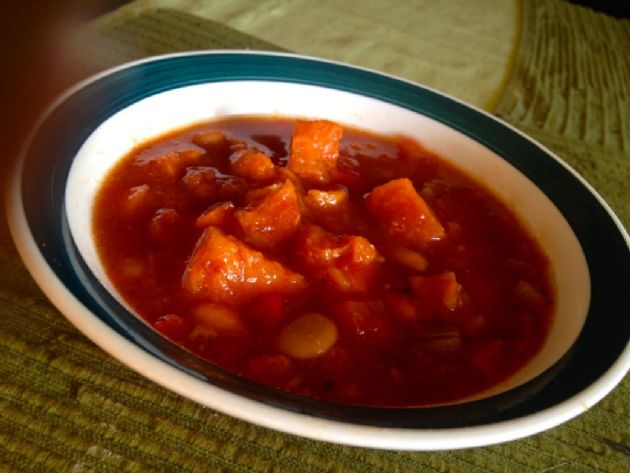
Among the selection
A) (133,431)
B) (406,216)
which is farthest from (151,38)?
(133,431)

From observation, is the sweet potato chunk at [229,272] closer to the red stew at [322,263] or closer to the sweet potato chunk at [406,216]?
the red stew at [322,263]

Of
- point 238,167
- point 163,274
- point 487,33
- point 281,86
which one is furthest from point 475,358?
point 487,33

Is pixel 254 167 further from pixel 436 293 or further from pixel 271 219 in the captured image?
pixel 436 293

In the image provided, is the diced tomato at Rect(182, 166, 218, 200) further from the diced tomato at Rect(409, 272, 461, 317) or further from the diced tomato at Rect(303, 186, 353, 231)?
the diced tomato at Rect(409, 272, 461, 317)

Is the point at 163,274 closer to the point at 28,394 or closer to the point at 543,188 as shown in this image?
the point at 28,394

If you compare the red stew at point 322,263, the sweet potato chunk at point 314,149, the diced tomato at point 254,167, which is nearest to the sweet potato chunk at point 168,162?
the red stew at point 322,263

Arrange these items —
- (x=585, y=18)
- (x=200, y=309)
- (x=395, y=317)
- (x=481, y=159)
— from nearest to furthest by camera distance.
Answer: (x=200, y=309) → (x=395, y=317) → (x=481, y=159) → (x=585, y=18)
